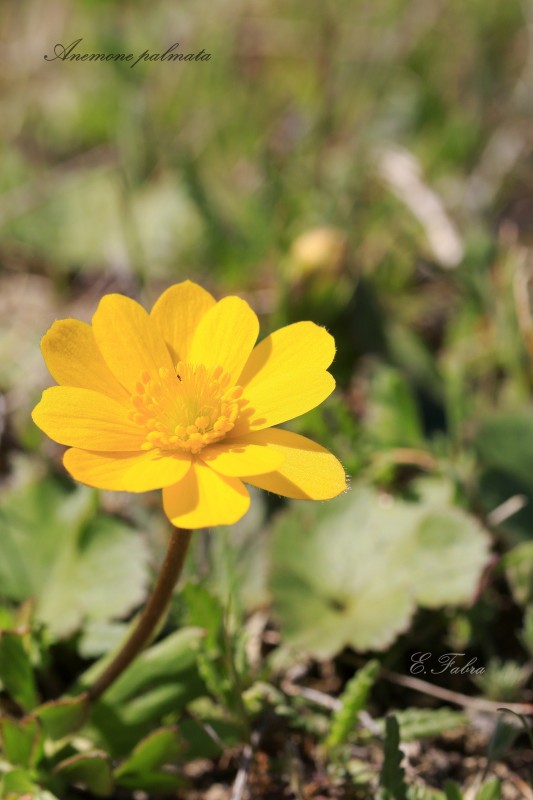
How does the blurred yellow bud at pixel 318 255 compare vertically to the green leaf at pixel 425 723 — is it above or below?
above

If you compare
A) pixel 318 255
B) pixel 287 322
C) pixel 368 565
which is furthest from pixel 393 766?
pixel 318 255

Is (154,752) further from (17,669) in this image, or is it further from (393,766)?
(393,766)

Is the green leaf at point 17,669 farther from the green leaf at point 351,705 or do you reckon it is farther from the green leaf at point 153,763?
the green leaf at point 351,705

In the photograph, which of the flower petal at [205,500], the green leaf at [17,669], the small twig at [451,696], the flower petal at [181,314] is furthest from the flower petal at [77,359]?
the small twig at [451,696]

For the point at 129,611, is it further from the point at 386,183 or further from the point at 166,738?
the point at 386,183

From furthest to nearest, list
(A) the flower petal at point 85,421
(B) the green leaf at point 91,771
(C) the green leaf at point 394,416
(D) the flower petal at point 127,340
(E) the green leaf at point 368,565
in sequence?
(C) the green leaf at point 394,416 < (E) the green leaf at point 368,565 < (B) the green leaf at point 91,771 < (D) the flower petal at point 127,340 < (A) the flower petal at point 85,421

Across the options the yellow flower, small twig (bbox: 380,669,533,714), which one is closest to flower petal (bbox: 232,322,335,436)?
the yellow flower
